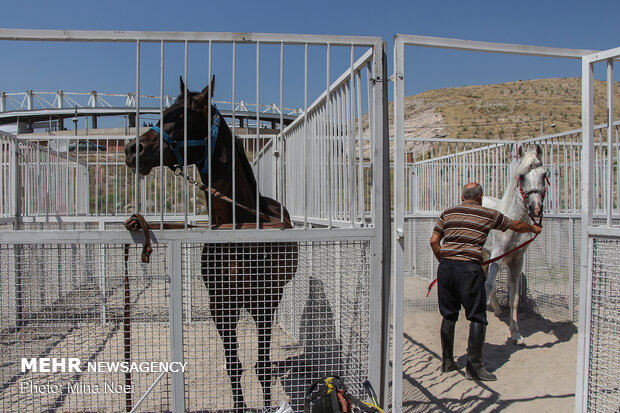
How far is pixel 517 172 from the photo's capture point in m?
5.39

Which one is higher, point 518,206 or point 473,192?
point 473,192

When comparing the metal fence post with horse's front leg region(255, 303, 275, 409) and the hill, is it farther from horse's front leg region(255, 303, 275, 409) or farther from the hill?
the hill

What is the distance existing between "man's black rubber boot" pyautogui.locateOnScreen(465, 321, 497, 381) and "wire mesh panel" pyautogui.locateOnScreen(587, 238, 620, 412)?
1.14m

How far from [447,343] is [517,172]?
248 centimetres

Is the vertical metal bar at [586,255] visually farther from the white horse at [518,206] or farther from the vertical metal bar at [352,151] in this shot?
the white horse at [518,206]

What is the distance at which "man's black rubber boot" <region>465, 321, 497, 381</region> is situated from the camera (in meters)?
3.96

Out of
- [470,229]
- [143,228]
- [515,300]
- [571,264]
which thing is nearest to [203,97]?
[143,228]

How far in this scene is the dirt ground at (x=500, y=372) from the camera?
365 cm

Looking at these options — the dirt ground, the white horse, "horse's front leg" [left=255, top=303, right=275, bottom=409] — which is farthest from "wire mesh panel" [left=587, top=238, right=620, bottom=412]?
the white horse

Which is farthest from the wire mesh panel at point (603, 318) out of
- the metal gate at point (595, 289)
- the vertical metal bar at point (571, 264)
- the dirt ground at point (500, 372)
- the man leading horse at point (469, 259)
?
the vertical metal bar at point (571, 264)

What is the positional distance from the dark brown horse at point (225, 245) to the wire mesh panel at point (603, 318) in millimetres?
2003

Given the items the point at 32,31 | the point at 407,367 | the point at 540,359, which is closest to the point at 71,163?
the point at 32,31

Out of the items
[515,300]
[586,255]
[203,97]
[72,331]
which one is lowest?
[515,300]

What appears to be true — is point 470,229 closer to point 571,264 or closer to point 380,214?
point 380,214
